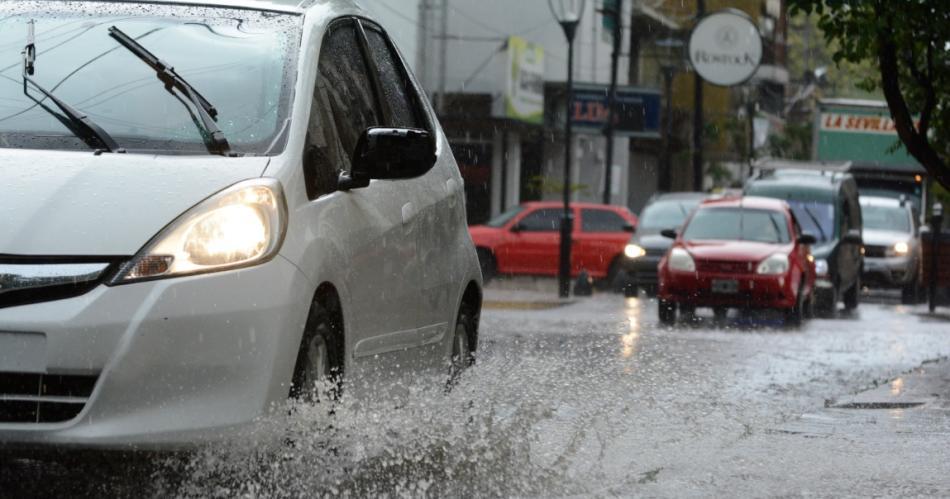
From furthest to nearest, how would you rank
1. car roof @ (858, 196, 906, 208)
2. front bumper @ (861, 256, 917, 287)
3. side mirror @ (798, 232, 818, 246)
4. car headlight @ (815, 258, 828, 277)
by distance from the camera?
car roof @ (858, 196, 906, 208), front bumper @ (861, 256, 917, 287), car headlight @ (815, 258, 828, 277), side mirror @ (798, 232, 818, 246)

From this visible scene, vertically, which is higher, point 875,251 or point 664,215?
point 664,215

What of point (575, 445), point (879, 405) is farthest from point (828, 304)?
point (575, 445)

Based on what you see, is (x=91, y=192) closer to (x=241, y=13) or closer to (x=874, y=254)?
(x=241, y=13)

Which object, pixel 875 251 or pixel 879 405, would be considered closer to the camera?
pixel 879 405

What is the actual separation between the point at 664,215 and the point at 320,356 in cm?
2278

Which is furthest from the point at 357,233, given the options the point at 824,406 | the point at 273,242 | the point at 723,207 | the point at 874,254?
the point at 874,254

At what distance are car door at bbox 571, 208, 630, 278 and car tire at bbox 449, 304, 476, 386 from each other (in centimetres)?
2197

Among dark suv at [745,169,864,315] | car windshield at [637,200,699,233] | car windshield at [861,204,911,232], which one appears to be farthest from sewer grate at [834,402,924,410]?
car windshield at [861,204,911,232]

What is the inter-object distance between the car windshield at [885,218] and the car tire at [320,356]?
2581 cm

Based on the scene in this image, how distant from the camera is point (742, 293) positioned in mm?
19094

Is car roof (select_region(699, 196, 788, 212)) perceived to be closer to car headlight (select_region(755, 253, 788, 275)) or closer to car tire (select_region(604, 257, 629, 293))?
car headlight (select_region(755, 253, 788, 275))

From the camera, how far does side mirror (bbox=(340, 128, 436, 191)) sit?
18.4ft

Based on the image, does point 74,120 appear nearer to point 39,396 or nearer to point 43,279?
point 43,279

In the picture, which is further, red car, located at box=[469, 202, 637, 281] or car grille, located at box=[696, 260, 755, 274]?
red car, located at box=[469, 202, 637, 281]
